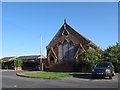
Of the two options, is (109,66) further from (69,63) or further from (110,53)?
(69,63)

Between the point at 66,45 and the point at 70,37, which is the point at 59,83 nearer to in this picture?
the point at 70,37

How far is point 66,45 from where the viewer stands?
55938 mm

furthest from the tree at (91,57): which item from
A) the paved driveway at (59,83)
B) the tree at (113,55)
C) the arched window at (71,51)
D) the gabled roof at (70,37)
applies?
the paved driveway at (59,83)

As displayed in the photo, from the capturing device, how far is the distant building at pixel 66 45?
176 feet

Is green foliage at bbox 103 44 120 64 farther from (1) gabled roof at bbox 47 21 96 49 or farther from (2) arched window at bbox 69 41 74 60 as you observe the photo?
(2) arched window at bbox 69 41 74 60

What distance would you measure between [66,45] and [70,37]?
1846 millimetres

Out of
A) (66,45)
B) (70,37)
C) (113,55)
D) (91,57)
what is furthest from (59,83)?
(66,45)

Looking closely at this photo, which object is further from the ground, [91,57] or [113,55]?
[113,55]

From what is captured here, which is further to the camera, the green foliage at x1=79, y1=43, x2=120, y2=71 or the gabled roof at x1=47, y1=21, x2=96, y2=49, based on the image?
the gabled roof at x1=47, y1=21, x2=96, y2=49

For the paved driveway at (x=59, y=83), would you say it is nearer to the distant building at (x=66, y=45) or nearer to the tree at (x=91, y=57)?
the tree at (x=91, y=57)

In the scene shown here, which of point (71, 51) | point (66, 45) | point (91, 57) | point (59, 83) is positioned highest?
point (66, 45)

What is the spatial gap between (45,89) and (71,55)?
38247 millimetres

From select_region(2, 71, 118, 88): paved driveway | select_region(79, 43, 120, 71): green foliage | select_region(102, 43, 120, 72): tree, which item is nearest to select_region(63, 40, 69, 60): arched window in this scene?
select_region(79, 43, 120, 71): green foliage

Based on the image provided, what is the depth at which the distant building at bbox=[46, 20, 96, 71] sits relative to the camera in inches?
2111
